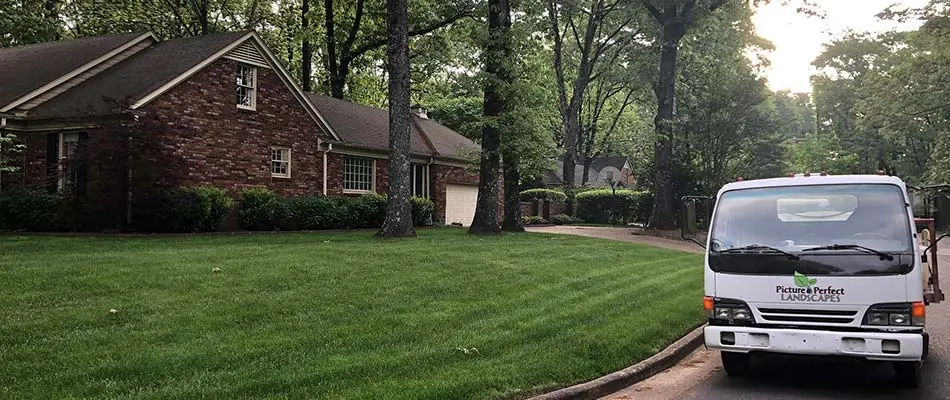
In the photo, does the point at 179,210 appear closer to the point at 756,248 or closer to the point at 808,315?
the point at 756,248

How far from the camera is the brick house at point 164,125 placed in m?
16.7

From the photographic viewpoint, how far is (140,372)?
226 inches

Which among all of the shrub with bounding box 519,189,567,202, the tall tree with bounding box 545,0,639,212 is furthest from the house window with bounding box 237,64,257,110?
the shrub with bounding box 519,189,567,202

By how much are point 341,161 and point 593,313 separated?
16.5 m

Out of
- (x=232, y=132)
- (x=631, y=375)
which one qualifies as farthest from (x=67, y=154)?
(x=631, y=375)

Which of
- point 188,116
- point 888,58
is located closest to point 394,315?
point 188,116

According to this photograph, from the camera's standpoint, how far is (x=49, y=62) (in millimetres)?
21406

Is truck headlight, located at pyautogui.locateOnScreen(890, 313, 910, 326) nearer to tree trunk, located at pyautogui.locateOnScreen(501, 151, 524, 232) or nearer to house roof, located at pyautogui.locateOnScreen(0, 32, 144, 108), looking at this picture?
tree trunk, located at pyautogui.locateOnScreen(501, 151, 524, 232)

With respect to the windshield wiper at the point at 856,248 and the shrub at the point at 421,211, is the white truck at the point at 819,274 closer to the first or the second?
the windshield wiper at the point at 856,248

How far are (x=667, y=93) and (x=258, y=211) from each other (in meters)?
16.3

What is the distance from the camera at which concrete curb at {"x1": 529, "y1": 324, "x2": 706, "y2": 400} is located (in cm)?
620

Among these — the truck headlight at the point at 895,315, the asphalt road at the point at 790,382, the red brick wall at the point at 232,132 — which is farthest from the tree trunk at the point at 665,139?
the truck headlight at the point at 895,315

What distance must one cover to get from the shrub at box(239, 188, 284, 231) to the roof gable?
19.9 feet

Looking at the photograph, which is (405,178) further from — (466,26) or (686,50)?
(686,50)
